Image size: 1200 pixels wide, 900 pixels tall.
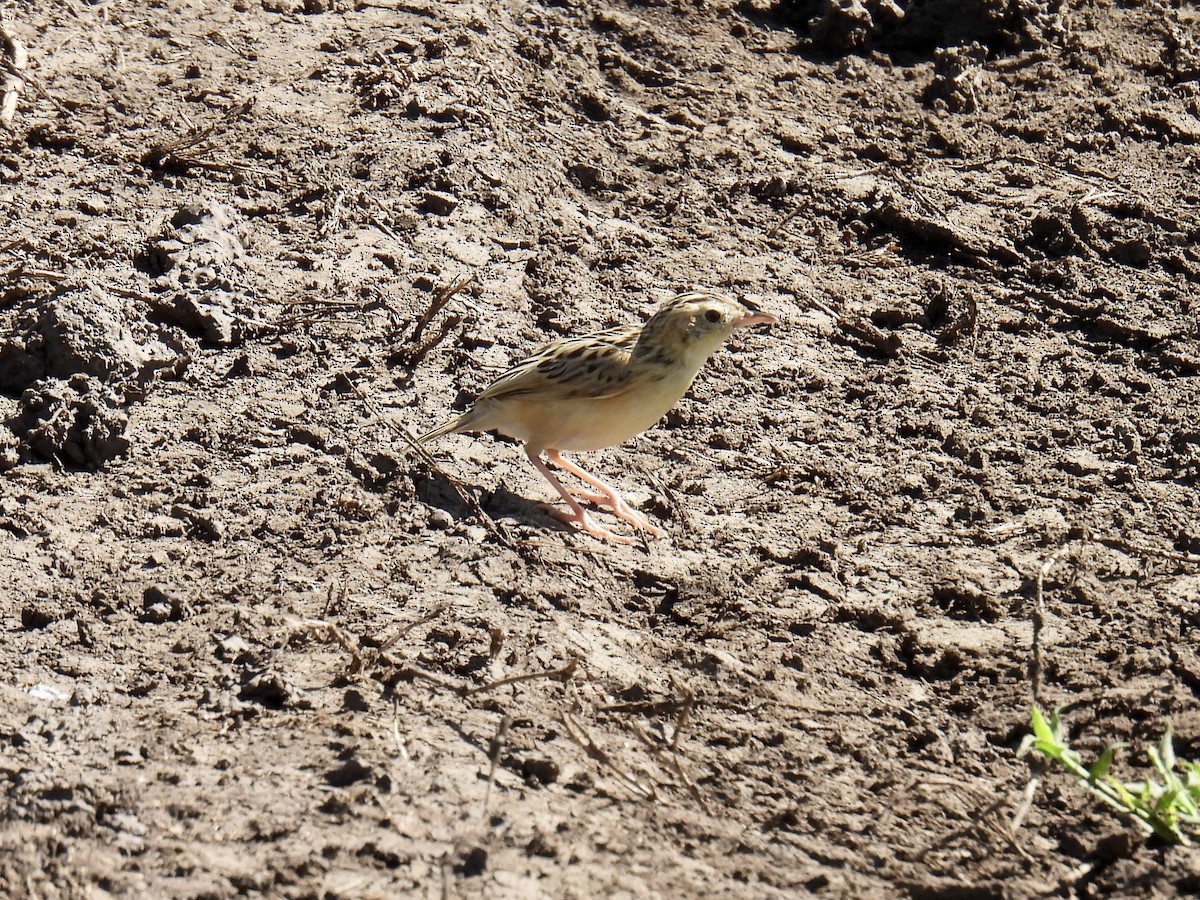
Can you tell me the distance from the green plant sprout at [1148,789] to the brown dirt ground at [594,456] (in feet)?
0.37

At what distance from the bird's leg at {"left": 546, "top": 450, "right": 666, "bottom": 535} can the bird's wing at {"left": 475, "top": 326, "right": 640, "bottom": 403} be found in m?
0.43

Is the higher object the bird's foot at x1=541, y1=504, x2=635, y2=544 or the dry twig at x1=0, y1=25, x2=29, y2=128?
the dry twig at x1=0, y1=25, x2=29, y2=128

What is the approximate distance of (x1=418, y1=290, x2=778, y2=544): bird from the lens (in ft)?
21.5

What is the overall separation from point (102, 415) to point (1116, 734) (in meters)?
4.61

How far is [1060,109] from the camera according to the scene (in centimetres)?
1029

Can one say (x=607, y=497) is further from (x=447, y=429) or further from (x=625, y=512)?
(x=447, y=429)

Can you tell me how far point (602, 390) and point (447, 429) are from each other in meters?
0.78

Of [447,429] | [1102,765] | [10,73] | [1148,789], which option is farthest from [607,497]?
[10,73]

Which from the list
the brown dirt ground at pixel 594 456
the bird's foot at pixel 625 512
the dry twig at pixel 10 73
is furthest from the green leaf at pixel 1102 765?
the dry twig at pixel 10 73

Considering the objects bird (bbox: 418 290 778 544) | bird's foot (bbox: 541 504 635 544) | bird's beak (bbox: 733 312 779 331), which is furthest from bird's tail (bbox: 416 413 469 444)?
bird's beak (bbox: 733 312 779 331)

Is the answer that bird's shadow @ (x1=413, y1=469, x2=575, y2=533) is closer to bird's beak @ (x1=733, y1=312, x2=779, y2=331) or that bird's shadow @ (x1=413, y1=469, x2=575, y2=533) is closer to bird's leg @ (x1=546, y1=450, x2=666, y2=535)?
bird's leg @ (x1=546, y1=450, x2=666, y2=535)

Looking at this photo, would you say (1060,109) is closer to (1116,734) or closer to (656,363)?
(656,363)

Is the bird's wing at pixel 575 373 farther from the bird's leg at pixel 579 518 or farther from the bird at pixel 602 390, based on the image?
the bird's leg at pixel 579 518

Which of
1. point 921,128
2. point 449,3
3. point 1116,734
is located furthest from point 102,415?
point 921,128
